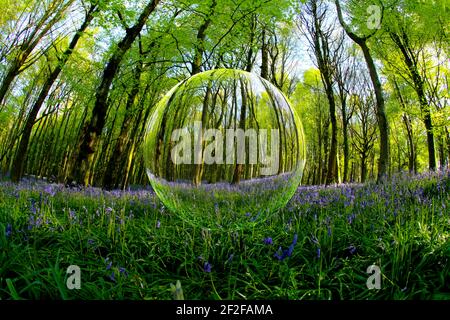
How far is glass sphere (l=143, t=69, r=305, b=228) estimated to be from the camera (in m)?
2.92

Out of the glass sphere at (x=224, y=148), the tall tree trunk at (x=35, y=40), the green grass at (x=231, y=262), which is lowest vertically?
the green grass at (x=231, y=262)

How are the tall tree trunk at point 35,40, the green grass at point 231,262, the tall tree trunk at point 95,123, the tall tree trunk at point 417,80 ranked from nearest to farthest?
1. the green grass at point 231,262
2. the tall tree trunk at point 95,123
3. the tall tree trunk at point 35,40
4. the tall tree trunk at point 417,80

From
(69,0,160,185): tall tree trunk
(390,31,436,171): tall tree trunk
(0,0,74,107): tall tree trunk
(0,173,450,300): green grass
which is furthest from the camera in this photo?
(390,31,436,171): tall tree trunk

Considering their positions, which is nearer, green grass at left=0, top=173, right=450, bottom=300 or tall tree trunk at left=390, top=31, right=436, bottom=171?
green grass at left=0, top=173, right=450, bottom=300

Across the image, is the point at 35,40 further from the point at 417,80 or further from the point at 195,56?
the point at 417,80

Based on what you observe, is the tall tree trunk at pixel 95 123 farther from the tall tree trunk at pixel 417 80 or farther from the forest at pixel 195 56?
the tall tree trunk at pixel 417 80

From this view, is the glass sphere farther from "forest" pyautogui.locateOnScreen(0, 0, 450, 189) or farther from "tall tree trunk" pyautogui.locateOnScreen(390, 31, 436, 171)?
"tall tree trunk" pyautogui.locateOnScreen(390, 31, 436, 171)

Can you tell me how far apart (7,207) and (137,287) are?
3592 millimetres

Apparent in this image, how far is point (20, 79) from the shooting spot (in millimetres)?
29047

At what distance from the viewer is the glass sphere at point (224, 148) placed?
2.92 m

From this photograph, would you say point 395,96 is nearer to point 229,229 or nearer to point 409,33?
point 409,33

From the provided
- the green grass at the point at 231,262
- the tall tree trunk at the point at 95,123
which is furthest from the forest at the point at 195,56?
the green grass at the point at 231,262

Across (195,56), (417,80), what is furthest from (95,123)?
(417,80)

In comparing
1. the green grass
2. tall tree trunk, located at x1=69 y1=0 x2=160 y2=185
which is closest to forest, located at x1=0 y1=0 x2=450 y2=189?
tall tree trunk, located at x1=69 y1=0 x2=160 y2=185
